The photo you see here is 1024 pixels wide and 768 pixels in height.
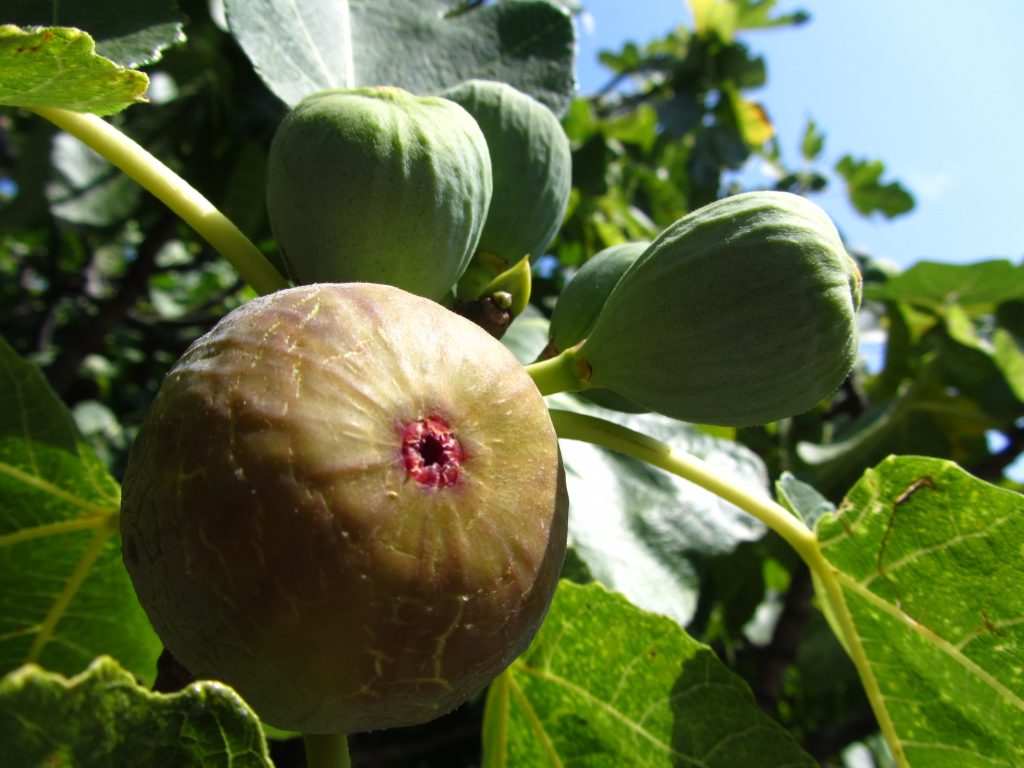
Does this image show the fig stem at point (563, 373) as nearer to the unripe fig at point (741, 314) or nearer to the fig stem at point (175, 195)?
the unripe fig at point (741, 314)

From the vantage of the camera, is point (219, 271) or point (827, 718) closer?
point (827, 718)

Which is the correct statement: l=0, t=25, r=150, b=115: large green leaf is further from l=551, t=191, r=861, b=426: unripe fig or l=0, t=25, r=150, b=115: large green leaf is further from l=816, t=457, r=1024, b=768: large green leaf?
l=816, t=457, r=1024, b=768: large green leaf

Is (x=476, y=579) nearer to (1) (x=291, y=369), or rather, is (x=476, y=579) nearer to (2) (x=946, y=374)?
(1) (x=291, y=369)

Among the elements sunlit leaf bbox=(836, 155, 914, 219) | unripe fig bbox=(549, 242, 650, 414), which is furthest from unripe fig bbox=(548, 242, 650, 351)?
sunlit leaf bbox=(836, 155, 914, 219)

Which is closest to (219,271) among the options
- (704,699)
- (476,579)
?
(704,699)

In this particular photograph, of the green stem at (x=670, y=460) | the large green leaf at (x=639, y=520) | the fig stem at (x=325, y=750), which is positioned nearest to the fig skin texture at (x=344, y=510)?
the fig stem at (x=325, y=750)

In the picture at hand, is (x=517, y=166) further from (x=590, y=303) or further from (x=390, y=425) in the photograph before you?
(x=390, y=425)

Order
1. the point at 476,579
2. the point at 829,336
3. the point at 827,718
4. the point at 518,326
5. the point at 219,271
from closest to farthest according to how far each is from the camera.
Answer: the point at 476,579 < the point at 829,336 < the point at 518,326 < the point at 827,718 < the point at 219,271
